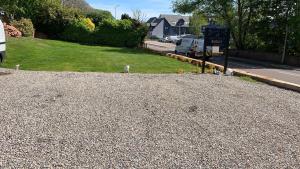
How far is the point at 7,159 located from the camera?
5477 mm

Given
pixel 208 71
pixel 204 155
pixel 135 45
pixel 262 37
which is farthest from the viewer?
pixel 135 45

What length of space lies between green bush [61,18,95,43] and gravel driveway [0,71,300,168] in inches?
1043

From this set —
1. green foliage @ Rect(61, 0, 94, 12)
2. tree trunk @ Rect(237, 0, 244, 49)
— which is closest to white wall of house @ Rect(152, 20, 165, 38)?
green foliage @ Rect(61, 0, 94, 12)

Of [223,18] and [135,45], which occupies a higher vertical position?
[223,18]

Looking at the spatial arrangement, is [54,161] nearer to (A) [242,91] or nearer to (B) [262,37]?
(A) [242,91]

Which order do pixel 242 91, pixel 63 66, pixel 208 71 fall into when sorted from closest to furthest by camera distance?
pixel 242 91 → pixel 63 66 → pixel 208 71

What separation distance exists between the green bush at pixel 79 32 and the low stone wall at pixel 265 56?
12.3m

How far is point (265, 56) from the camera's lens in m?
33.6

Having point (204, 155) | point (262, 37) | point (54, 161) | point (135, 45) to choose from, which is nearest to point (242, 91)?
point (204, 155)

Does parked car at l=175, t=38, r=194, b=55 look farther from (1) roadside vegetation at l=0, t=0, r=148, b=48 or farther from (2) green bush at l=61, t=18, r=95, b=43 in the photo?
(2) green bush at l=61, t=18, r=95, b=43

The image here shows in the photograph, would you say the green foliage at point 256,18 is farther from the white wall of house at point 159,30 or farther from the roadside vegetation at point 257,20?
the white wall of house at point 159,30

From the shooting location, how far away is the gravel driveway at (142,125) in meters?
5.80

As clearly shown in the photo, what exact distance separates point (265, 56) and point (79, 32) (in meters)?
15.4

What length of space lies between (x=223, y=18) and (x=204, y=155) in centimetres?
3531
